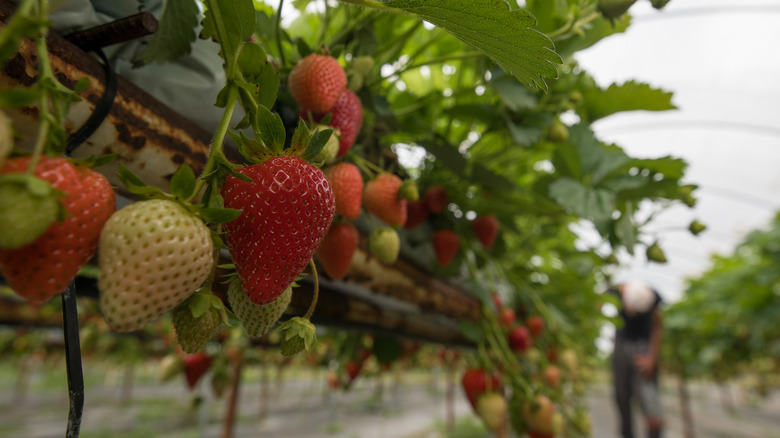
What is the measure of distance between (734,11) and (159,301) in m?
4.76

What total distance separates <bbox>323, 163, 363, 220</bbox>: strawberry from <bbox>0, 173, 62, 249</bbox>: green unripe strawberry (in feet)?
0.89

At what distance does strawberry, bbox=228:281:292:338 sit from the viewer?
0.90 feet

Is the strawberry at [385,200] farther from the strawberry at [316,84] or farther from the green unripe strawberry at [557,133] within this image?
the green unripe strawberry at [557,133]

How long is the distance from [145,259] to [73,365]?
136 mm

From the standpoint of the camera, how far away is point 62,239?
0.19m

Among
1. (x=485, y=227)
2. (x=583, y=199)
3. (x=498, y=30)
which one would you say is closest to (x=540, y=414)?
(x=485, y=227)

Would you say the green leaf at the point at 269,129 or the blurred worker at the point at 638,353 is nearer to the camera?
the green leaf at the point at 269,129

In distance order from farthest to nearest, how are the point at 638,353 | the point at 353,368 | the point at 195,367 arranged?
the point at 638,353
the point at 353,368
the point at 195,367

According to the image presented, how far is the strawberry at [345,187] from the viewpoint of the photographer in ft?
1.42

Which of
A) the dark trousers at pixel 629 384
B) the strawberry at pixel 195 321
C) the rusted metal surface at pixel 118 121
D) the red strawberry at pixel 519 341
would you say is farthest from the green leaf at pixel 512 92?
the dark trousers at pixel 629 384

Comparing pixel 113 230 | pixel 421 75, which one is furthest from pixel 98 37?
pixel 421 75

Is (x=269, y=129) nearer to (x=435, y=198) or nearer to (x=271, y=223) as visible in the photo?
(x=271, y=223)

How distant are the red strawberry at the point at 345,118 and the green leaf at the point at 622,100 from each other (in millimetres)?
617

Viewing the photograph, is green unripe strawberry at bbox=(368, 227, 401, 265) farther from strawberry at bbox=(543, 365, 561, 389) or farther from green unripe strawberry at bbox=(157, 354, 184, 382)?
green unripe strawberry at bbox=(157, 354, 184, 382)
